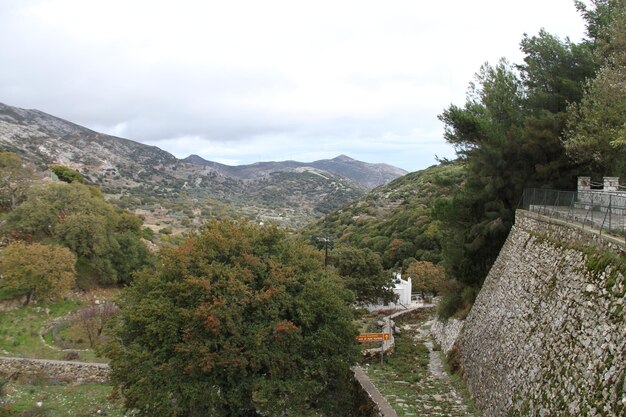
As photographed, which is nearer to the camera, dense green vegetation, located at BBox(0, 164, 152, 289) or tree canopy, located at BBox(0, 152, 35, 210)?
Answer: dense green vegetation, located at BBox(0, 164, 152, 289)

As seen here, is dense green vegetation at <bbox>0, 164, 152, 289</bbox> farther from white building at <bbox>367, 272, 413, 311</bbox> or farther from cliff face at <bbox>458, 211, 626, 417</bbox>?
cliff face at <bbox>458, 211, 626, 417</bbox>

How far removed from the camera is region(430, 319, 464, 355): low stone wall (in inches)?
727

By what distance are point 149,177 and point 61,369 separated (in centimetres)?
12197

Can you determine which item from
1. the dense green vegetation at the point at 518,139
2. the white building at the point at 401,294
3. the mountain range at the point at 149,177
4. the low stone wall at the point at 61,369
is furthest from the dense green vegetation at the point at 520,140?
the mountain range at the point at 149,177

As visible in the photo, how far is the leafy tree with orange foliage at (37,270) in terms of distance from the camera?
85.4 feet

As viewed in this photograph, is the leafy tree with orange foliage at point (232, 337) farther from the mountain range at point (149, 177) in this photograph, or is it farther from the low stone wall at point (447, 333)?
the mountain range at point (149, 177)

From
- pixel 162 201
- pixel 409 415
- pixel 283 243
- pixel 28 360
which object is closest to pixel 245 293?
pixel 283 243

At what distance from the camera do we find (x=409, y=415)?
11.9 metres

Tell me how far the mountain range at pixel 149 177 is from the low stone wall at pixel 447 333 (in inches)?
2846

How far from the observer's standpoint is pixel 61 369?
19703mm

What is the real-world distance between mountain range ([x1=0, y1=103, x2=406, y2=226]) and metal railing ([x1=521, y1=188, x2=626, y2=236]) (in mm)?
79710

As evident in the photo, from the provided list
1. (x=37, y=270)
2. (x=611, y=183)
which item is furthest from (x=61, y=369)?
(x=611, y=183)

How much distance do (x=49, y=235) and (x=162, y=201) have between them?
216 ft

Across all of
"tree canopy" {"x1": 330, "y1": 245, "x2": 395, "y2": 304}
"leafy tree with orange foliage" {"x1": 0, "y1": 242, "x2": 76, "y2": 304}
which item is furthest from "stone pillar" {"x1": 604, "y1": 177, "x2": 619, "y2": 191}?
"leafy tree with orange foliage" {"x1": 0, "y1": 242, "x2": 76, "y2": 304}
